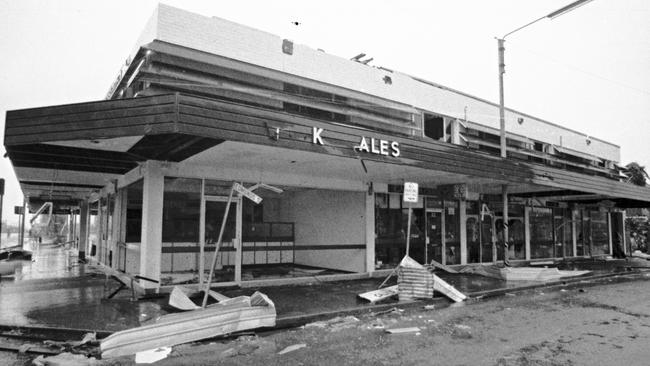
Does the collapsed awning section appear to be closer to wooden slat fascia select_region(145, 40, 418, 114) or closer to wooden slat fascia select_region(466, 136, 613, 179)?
wooden slat fascia select_region(145, 40, 418, 114)

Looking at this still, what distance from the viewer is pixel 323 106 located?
15164mm

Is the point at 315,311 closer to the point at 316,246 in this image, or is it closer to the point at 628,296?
the point at 316,246

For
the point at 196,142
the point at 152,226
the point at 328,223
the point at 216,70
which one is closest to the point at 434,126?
the point at 328,223

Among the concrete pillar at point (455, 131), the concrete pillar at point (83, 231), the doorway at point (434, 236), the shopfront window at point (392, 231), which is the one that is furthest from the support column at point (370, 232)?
the concrete pillar at point (83, 231)

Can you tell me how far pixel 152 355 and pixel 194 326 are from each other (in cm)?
82

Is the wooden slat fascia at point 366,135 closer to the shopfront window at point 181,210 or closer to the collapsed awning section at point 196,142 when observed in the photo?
the collapsed awning section at point 196,142

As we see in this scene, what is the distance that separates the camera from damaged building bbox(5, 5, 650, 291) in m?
8.45

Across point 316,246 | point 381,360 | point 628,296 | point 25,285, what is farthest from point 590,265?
point 25,285

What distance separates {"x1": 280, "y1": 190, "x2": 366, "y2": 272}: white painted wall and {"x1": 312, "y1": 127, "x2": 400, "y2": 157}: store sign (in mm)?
3828

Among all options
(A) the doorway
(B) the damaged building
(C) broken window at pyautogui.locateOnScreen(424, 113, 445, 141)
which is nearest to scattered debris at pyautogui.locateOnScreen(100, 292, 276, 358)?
(B) the damaged building

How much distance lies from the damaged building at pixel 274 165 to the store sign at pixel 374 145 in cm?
3

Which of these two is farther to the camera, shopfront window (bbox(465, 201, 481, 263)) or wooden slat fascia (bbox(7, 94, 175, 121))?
shopfront window (bbox(465, 201, 481, 263))

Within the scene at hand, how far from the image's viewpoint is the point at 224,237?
37.7ft

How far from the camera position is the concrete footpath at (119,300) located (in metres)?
7.58
